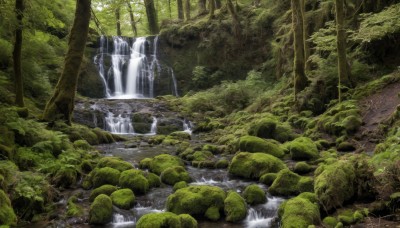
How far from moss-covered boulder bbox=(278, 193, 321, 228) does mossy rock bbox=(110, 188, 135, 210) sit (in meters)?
3.21

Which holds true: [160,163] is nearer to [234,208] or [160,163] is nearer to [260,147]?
[260,147]

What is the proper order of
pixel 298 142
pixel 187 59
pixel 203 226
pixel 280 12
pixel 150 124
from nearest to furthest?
pixel 203 226, pixel 298 142, pixel 150 124, pixel 280 12, pixel 187 59

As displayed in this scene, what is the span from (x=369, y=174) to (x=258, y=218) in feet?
7.62

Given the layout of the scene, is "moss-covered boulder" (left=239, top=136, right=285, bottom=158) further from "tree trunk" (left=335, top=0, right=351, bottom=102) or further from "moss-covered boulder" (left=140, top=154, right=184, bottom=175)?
"tree trunk" (left=335, top=0, right=351, bottom=102)

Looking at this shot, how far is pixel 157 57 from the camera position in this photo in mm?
29156

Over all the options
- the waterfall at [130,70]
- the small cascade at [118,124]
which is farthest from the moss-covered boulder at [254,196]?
the waterfall at [130,70]

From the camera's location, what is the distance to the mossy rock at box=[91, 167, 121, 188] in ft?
29.3

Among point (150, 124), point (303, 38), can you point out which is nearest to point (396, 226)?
point (303, 38)

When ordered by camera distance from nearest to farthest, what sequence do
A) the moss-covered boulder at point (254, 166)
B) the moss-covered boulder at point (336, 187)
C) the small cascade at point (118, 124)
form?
the moss-covered boulder at point (336, 187), the moss-covered boulder at point (254, 166), the small cascade at point (118, 124)

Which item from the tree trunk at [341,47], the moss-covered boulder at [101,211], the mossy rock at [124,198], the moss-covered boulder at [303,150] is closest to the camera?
the moss-covered boulder at [101,211]

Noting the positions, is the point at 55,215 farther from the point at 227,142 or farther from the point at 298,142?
the point at 227,142

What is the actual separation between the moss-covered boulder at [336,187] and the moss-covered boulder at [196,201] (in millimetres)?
2030

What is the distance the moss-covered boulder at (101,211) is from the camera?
23.1 feet

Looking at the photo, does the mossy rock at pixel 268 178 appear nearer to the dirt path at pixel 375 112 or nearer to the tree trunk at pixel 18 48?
the dirt path at pixel 375 112
